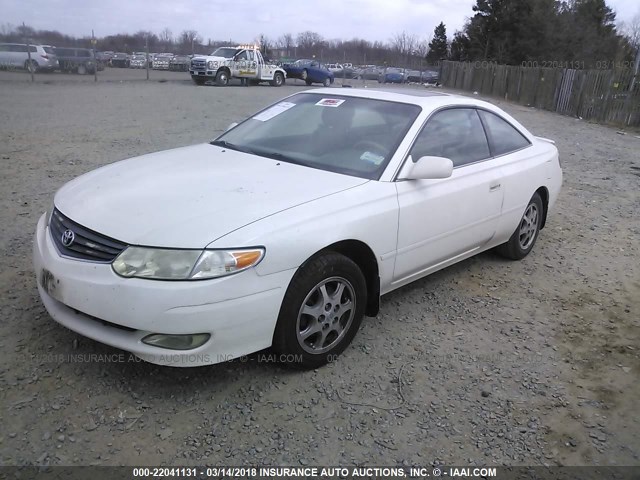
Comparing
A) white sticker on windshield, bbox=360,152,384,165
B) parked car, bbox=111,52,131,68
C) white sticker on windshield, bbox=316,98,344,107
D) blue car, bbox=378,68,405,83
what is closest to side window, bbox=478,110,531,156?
white sticker on windshield, bbox=316,98,344,107

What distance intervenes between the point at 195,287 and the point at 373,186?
1.29 metres

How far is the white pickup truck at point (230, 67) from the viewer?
25453mm

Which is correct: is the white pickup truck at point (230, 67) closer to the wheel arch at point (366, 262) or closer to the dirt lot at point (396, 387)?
the dirt lot at point (396, 387)

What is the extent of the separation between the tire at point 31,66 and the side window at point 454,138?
75.9 feet

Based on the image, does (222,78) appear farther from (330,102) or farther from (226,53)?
(330,102)

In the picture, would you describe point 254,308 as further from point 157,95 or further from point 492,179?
point 157,95

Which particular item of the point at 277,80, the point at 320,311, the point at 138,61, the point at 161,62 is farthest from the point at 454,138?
the point at 138,61

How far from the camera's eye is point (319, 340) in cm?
298

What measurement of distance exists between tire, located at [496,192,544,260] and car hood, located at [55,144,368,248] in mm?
2141

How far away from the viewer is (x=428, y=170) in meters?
3.27

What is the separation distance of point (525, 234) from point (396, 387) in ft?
8.34

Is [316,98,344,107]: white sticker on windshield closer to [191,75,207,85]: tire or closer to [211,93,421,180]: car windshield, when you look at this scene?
[211,93,421,180]: car windshield

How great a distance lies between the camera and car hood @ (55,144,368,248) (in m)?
2.58

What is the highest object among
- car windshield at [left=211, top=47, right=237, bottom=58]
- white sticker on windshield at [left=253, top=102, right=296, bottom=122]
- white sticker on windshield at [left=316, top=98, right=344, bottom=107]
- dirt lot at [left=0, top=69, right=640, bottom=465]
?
car windshield at [left=211, top=47, right=237, bottom=58]
